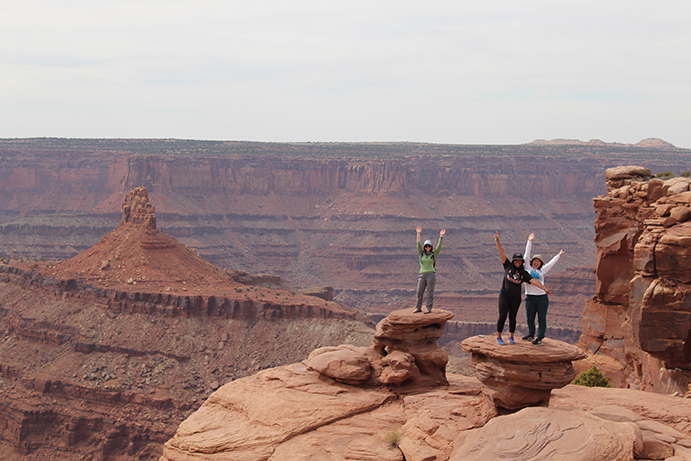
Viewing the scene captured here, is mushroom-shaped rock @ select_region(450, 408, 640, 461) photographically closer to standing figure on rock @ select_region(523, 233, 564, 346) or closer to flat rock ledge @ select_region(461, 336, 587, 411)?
flat rock ledge @ select_region(461, 336, 587, 411)

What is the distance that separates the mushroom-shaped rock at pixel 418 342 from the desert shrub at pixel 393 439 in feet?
14.2

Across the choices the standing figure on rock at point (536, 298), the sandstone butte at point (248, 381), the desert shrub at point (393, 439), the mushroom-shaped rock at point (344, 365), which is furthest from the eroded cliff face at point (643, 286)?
the desert shrub at point (393, 439)

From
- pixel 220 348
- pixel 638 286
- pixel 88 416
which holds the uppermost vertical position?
pixel 638 286

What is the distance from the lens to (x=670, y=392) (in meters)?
28.7

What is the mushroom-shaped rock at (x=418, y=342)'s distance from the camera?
89.6ft

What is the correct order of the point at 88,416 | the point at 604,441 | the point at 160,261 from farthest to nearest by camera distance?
the point at 160,261
the point at 88,416
the point at 604,441

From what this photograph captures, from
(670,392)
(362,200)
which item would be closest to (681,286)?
(670,392)

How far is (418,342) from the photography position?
27766mm

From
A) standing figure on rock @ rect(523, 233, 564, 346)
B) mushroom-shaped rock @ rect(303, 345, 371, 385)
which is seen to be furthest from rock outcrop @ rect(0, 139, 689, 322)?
standing figure on rock @ rect(523, 233, 564, 346)

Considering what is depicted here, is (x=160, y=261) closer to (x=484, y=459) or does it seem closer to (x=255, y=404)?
(x=255, y=404)

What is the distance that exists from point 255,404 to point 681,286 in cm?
1492

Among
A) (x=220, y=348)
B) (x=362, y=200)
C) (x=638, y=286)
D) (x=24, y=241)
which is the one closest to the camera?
(x=638, y=286)

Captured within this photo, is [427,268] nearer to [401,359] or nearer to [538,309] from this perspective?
[401,359]

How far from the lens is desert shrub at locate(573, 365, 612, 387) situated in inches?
1329
